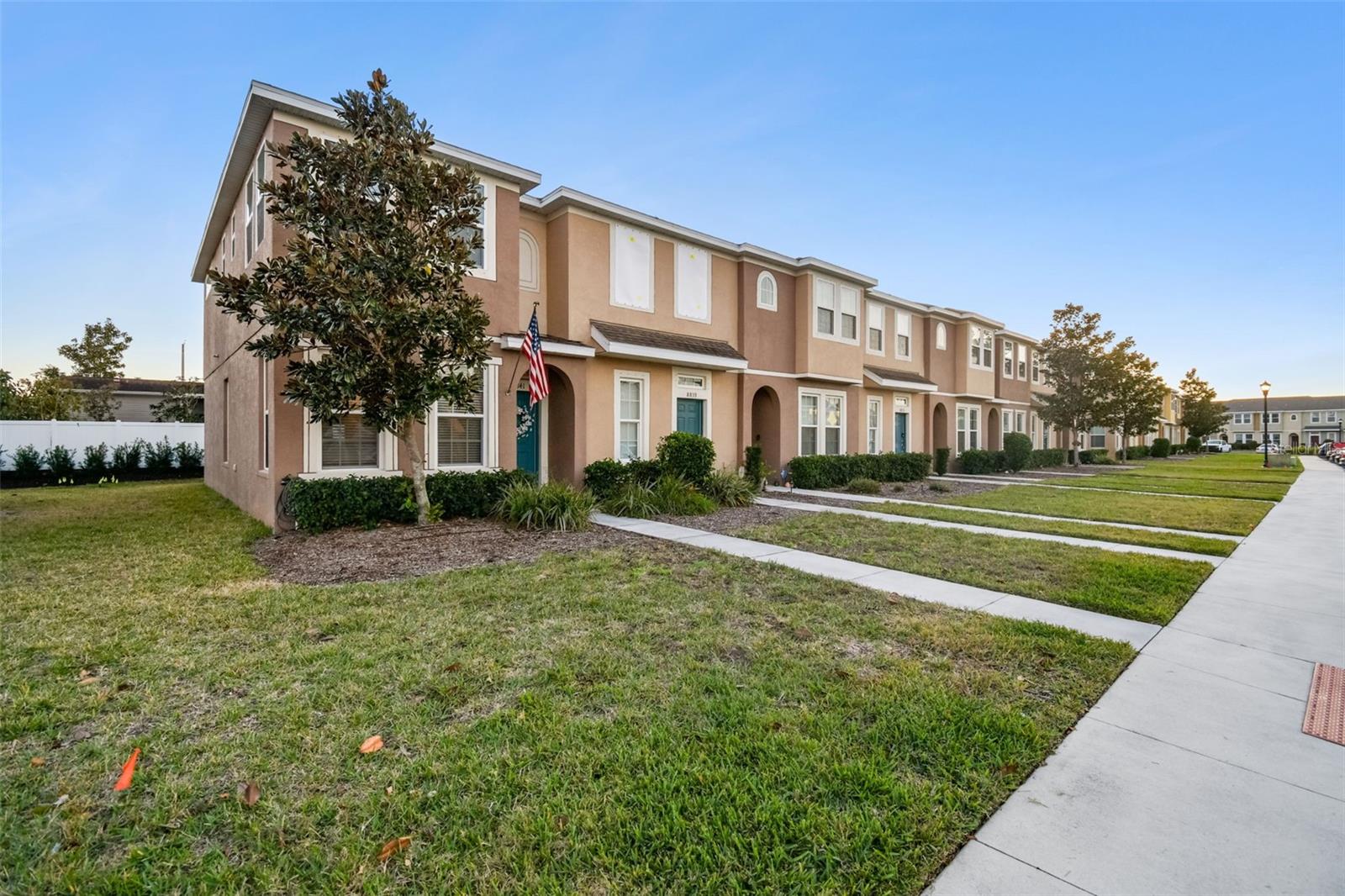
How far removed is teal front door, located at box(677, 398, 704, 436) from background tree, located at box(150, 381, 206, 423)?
2632cm

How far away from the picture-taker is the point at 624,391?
1426 cm

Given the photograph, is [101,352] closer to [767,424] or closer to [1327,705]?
[767,424]

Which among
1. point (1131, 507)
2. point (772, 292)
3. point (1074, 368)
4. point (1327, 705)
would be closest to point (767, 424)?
point (772, 292)

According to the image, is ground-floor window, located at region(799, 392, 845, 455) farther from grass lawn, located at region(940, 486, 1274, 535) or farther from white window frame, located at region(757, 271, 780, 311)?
grass lawn, located at region(940, 486, 1274, 535)

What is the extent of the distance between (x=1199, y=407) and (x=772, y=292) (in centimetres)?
5470

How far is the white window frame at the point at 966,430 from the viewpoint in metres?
25.4

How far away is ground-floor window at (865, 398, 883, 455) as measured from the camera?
21.0 m

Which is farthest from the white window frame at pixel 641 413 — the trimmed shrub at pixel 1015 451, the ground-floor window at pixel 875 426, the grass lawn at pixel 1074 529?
the trimmed shrub at pixel 1015 451

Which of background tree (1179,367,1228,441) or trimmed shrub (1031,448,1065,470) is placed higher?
background tree (1179,367,1228,441)

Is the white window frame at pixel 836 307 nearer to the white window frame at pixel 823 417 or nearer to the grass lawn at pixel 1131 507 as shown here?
the white window frame at pixel 823 417

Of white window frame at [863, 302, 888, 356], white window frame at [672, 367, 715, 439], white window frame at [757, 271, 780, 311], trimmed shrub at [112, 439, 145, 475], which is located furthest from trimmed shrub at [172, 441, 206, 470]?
white window frame at [863, 302, 888, 356]

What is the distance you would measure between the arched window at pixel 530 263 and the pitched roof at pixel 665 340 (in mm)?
1651

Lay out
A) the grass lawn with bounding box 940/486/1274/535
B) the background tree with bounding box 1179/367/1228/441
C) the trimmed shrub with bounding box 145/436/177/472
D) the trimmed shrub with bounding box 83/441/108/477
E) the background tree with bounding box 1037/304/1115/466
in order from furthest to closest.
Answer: the background tree with bounding box 1179/367/1228/441 → the background tree with bounding box 1037/304/1115/466 → the trimmed shrub with bounding box 145/436/177/472 → the trimmed shrub with bounding box 83/441/108/477 → the grass lawn with bounding box 940/486/1274/535

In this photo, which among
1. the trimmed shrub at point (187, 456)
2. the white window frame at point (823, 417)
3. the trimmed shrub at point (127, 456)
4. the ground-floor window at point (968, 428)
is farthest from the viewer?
the ground-floor window at point (968, 428)
